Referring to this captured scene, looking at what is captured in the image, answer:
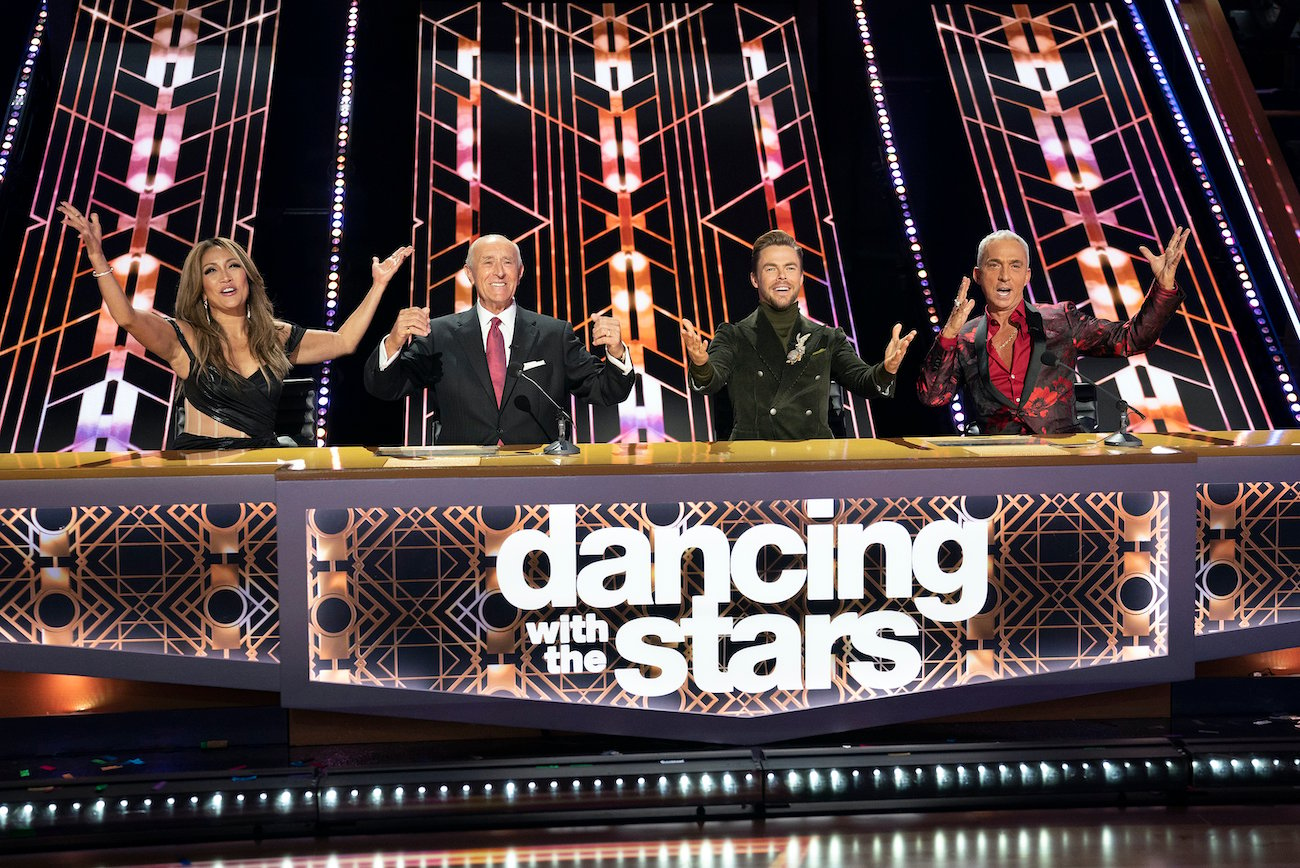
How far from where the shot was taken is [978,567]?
298cm

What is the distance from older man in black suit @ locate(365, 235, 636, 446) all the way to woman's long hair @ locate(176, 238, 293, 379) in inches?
13.0

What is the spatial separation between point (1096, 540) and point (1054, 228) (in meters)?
3.50

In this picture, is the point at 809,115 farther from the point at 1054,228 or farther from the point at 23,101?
the point at 23,101

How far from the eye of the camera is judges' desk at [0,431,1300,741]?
112 inches

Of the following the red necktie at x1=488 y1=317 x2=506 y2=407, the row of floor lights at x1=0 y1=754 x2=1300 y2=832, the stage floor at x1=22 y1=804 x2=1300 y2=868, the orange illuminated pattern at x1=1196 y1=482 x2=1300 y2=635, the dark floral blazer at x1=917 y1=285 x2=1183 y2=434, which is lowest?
the stage floor at x1=22 y1=804 x2=1300 y2=868

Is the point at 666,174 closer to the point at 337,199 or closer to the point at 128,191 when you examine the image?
the point at 337,199

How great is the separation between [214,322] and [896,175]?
375 cm

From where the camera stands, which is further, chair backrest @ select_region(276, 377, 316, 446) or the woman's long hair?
chair backrest @ select_region(276, 377, 316, 446)

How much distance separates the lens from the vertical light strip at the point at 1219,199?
570cm

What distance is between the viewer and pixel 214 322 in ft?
11.4

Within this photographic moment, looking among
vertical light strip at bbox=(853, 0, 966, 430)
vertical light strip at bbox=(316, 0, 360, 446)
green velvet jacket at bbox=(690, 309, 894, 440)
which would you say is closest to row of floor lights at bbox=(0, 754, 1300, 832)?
green velvet jacket at bbox=(690, 309, 894, 440)

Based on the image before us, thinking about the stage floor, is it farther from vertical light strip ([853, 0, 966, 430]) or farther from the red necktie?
vertical light strip ([853, 0, 966, 430])

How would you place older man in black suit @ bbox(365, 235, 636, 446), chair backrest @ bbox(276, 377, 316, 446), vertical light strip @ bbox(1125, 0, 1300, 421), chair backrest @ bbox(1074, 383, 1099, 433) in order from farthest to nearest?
vertical light strip @ bbox(1125, 0, 1300, 421), chair backrest @ bbox(1074, 383, 1099, 433), chair backrest @ bbox(276, 377, 316, 446), older man in black suit @ bbox(365, 235, 636, 446)

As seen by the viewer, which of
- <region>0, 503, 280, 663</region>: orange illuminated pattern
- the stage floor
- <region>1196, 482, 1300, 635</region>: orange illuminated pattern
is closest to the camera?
the stage floor
